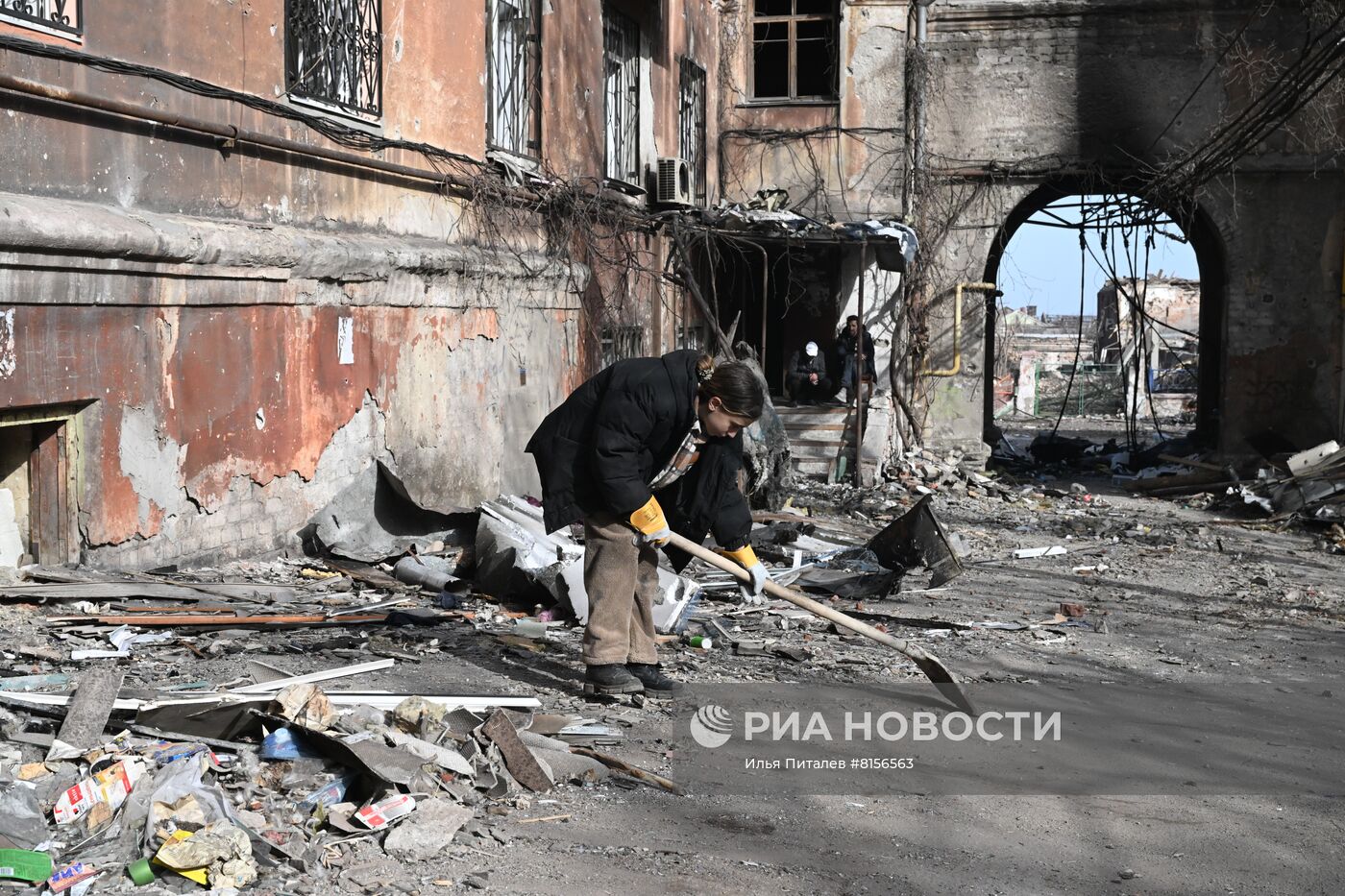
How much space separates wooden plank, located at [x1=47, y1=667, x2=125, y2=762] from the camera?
4.11 meters

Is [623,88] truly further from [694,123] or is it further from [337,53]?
[337,53]

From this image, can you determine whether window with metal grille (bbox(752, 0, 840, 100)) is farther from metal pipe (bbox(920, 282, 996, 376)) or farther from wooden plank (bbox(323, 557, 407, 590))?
wooden plank (bbox(323, 557, 407, 590))

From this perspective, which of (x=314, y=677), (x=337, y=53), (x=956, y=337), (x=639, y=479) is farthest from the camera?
(x=956, y=337)

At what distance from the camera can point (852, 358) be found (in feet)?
51.5

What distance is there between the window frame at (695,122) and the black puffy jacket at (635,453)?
36.5ft

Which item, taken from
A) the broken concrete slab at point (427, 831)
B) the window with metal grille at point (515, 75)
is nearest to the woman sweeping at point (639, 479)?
the broken concrete slab at point (427, 831)

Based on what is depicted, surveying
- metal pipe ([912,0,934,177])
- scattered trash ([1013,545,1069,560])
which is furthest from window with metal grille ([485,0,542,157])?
metal pipe ([912,0,934,177])

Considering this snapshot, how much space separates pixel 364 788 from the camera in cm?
412

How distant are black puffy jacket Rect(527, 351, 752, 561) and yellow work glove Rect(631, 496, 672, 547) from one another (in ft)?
0.11

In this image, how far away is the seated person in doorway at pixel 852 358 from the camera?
15.6 meters

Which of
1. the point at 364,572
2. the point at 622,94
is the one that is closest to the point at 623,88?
the point at 622,94

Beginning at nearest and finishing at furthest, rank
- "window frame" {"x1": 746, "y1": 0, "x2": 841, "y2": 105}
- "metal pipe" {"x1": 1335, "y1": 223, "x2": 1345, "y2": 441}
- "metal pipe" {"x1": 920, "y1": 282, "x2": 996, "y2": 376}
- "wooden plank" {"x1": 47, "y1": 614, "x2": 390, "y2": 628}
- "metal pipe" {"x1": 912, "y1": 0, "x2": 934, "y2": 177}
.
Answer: "wooden plank" {"x1": 47, "y1": 614, "x2": 390, "y2": 628}, "metal pipe" {"x1": 1335, "y1": 223, "x2": 1345, "y2": 441}, "metal pipe" {"x1": 912, "y1": 0, "x2": 934, "y2": 177}, "metal pipe" {"x1": 920, "y1": 282, "x2": 996, "y2": 376}, "window frame" {"x1": 746, "y1": 0, "x2": 841, "y2": 105}

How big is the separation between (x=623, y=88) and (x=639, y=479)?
10046 mm

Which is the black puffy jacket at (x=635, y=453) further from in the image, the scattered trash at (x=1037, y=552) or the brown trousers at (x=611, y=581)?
the scattered trash at (x=1037, y=552)
